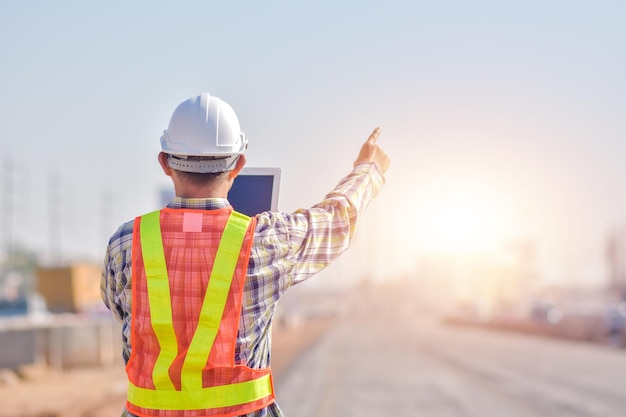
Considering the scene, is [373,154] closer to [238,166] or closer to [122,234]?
[238,166]

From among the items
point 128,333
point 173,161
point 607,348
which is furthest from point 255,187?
point 607,348

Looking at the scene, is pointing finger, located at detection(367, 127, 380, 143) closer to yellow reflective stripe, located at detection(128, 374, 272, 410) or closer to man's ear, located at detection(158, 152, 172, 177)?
man's ear, located at detection(158, 152, 172, 177)

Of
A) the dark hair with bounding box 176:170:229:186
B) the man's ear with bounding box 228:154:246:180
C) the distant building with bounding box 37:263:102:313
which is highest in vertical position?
the man's ear with bounding box 228:154:246:180

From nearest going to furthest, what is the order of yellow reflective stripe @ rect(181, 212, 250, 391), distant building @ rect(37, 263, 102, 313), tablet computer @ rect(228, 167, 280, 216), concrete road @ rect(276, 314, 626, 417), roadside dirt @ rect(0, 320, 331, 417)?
yellow reflective stripe @ rect(181, 212, 250, 391) → tablet computer @ rect(228, 167, 280, 216) → concrete road @ rect(276, 314, 626, 417) → roadside dirt @ rect(0, 320, 331, 417) → distant building @ rect(37, 263, 102, 313)

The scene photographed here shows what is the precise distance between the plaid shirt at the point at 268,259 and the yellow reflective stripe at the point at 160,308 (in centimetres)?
12

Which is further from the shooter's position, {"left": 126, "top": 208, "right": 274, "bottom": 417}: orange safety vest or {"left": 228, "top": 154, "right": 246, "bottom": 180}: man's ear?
{"left": 228, "top": 154, "right": 246, "bottom": 180}: man's ear

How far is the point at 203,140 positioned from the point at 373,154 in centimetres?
71

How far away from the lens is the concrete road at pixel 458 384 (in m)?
17.3

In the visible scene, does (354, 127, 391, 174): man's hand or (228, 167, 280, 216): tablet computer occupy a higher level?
(354, 127, 391, 174): man's hand

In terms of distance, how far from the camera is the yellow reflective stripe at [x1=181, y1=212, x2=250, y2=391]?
3.28 metres

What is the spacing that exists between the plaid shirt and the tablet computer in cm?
26

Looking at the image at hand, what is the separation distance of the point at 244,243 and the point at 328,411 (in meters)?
14.0

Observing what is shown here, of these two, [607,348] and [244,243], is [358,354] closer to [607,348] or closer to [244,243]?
[607,348]

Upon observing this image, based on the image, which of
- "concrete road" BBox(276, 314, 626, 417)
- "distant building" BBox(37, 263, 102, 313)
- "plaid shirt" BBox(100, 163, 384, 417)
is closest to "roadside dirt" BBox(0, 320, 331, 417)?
"concrete road" BBox(276, 314, 626, 417)
